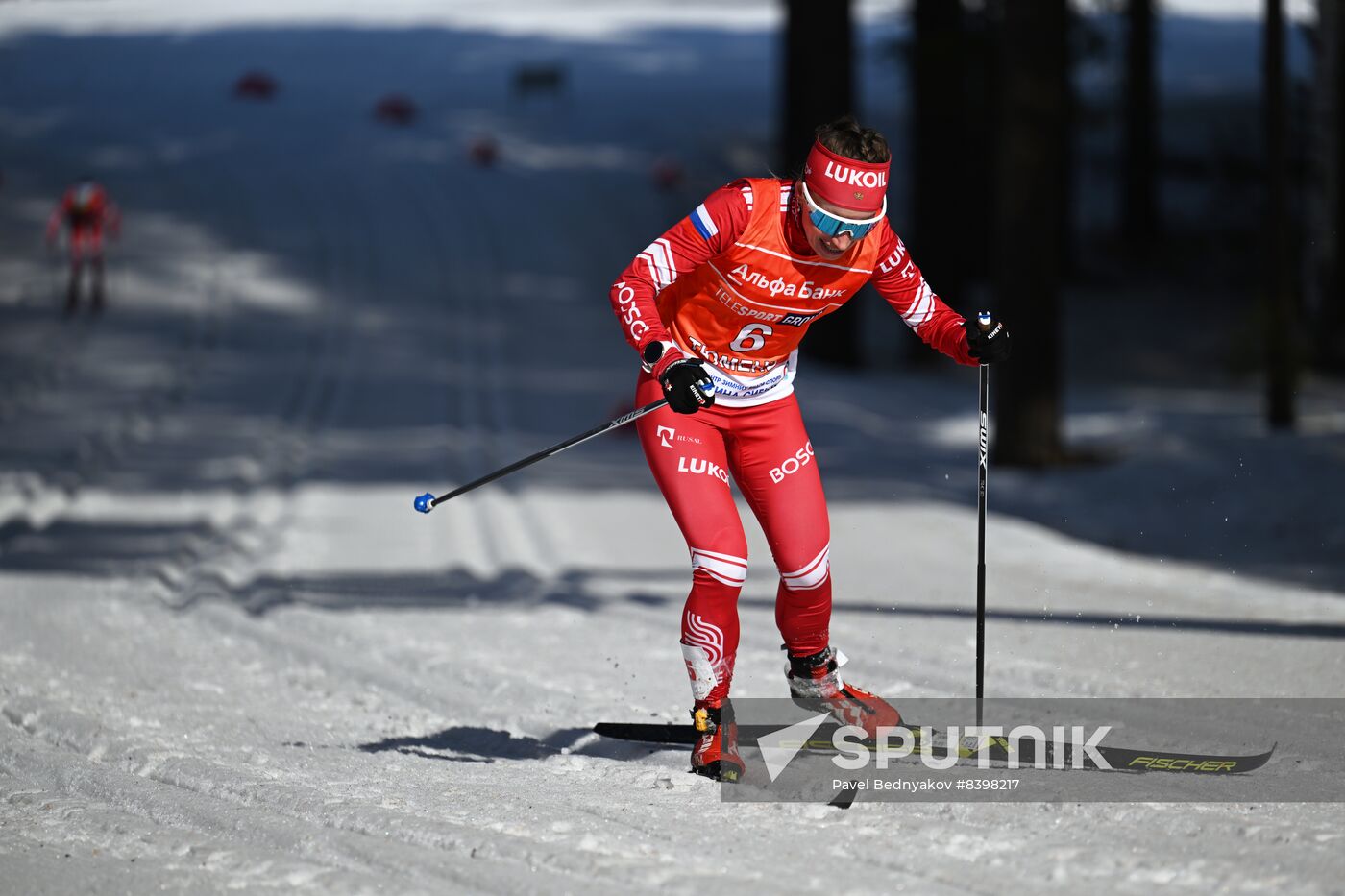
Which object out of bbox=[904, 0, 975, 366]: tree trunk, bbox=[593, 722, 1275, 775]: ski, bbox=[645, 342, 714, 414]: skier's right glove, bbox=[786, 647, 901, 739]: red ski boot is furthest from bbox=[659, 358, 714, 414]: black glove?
bbox=[904, 0, 975, 366]: tree trunk

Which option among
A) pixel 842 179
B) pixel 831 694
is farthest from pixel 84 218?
pixel 842 179

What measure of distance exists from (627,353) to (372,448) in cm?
637

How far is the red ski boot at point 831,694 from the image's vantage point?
568cm

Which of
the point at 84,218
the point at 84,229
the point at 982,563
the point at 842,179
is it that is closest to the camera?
the point at 842,179

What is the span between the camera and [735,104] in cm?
3559

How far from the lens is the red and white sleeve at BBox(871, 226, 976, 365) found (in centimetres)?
553

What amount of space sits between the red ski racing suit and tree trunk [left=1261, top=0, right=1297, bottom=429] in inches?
377

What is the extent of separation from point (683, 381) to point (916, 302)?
1247 millimetres

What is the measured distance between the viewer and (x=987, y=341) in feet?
18.2

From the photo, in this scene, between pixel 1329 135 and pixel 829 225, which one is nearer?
pixel 829 225

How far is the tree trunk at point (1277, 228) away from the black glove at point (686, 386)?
1058 centimetres

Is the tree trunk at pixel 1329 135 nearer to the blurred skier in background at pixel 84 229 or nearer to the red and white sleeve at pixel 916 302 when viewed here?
the red and white sleeve at pixel 916 302

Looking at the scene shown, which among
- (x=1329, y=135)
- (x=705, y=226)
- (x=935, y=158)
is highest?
(x=705, y=226)

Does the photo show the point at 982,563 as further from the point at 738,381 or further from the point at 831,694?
the point at 738,381
